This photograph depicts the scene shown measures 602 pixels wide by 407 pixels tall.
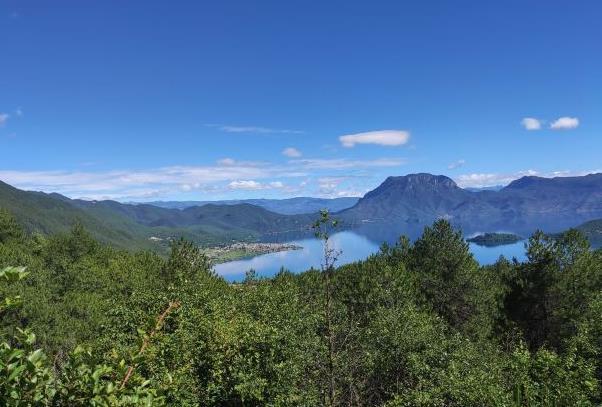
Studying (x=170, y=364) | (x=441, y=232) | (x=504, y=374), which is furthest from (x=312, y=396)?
(x=441, y=232)

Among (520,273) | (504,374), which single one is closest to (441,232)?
(520,273)

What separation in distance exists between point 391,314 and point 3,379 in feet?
107

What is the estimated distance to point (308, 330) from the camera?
31.9 metres

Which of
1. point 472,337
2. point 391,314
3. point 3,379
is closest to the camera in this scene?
point 3,379

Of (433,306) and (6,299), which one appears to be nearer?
(6,299)

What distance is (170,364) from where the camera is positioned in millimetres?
24094

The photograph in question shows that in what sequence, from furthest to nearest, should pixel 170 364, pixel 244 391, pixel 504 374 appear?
1. pixel 504 374
2. pixel 170 364
3. pixel 244 391

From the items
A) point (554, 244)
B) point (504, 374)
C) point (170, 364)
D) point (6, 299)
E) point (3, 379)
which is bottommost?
point (504, 374)

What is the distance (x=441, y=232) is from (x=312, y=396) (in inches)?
1637

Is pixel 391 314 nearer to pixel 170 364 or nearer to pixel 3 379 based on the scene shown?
pixel 170 364

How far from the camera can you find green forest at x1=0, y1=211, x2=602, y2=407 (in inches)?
190

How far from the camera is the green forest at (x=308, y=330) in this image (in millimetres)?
4836

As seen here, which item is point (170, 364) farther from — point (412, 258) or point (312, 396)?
point (412, 258)

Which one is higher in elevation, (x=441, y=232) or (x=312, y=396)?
(x=441, y=232)
